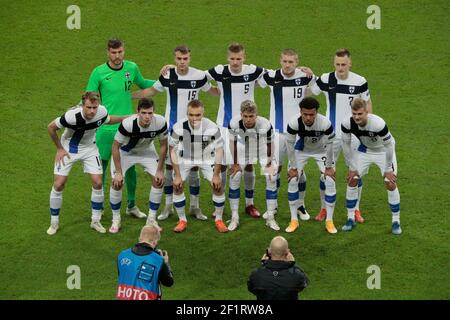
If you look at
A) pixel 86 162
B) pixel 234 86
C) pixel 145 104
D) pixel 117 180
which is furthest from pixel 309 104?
pixel 86 162

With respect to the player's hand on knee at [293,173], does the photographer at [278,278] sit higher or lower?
lower

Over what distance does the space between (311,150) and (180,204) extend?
1771 mm

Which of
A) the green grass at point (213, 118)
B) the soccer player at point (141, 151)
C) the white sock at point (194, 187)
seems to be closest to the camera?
the green grass at point (213, 118)

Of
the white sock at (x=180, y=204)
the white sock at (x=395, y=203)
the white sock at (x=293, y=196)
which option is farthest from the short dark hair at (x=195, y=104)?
the white sock at (x=395, y=203)

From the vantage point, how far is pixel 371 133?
41.2 feet

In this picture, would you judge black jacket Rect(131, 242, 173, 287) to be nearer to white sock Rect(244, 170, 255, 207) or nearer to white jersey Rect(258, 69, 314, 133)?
white sock Rect(244, 170, 255, 207)

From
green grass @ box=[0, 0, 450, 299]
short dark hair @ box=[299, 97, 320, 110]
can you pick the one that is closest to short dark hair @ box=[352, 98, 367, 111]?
short dark hair @ box=[299, 97, 320, 110]

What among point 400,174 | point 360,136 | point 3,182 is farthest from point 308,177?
point 3,182

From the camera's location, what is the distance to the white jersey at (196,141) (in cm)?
1295

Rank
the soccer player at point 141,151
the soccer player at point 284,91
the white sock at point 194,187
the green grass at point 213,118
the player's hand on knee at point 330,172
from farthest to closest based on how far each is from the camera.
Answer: the white sock at point 194,187 < the soccer player at point 284,91 < the player's hand on knee at point 330,172 < the soccer player at point 141,151 < the green grass at point 213,118

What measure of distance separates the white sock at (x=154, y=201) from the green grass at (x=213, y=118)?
252mm

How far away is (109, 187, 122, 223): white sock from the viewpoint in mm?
13000

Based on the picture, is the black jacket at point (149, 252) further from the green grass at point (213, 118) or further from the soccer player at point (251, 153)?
the soccer player at point (251, 153)

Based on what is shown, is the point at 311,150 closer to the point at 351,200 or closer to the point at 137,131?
the point at 351,200
